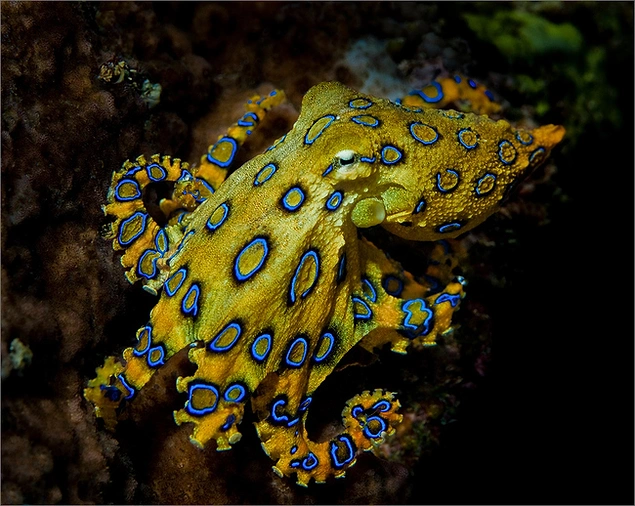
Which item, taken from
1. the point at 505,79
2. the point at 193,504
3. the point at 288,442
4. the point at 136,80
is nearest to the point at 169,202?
the point at 136,80

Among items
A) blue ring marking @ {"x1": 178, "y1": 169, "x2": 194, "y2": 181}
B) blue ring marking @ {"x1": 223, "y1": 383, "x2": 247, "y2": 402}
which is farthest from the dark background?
blue ring marking @ {"x1": 223, "y1": 383, "x2": 247, "y2": 402}

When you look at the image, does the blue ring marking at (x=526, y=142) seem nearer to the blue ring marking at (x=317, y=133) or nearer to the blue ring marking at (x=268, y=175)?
the blue ring marking at (x=317, y=133)

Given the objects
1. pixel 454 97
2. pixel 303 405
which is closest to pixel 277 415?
pixel 303 405

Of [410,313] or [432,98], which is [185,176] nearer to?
[410,313]

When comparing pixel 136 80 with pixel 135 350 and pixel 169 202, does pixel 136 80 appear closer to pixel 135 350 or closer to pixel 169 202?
pixel 169 202

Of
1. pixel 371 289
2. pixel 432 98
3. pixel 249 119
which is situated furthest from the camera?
pixel 432 98

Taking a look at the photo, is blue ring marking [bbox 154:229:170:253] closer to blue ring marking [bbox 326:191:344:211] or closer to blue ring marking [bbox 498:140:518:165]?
blue ring marking [bbox 326:191:344:211]
